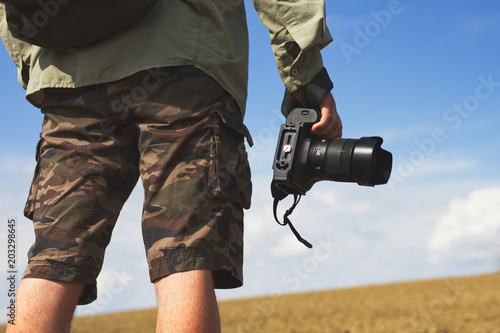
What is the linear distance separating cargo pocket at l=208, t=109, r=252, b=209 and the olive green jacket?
127 millimetres

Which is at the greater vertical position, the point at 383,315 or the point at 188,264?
the point at 188,264

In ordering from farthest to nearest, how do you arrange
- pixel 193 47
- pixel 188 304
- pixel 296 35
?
1. pixel 296 35
2. pixel 193 47
3. pixel 188 304

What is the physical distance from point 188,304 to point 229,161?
41 cm

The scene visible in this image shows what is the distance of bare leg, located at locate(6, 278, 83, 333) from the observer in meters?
1.56

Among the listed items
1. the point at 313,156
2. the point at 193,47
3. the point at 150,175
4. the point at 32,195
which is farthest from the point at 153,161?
the point at 313,156


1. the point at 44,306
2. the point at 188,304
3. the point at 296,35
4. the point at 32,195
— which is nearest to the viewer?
the point at 188,304

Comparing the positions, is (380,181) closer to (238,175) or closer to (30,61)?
(238,175)

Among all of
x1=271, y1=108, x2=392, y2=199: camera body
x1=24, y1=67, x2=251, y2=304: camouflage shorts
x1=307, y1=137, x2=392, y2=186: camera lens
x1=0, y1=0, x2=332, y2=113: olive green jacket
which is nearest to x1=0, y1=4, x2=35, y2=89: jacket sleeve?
x1=0, y1=0, x2=332, y2=113: olive green jacket

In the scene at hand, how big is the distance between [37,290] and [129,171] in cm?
42

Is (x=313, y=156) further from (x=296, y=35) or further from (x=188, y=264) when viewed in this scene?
(x=188, y=264)

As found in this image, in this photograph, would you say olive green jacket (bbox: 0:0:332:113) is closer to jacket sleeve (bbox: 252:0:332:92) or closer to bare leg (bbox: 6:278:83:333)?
jacket sleeve (bbox: 252:0:332:92)

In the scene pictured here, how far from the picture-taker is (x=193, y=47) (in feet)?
5.51

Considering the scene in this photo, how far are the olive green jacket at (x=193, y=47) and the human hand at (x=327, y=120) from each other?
7cm

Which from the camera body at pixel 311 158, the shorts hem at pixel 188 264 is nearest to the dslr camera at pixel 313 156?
the camera body at pixel 311 158
